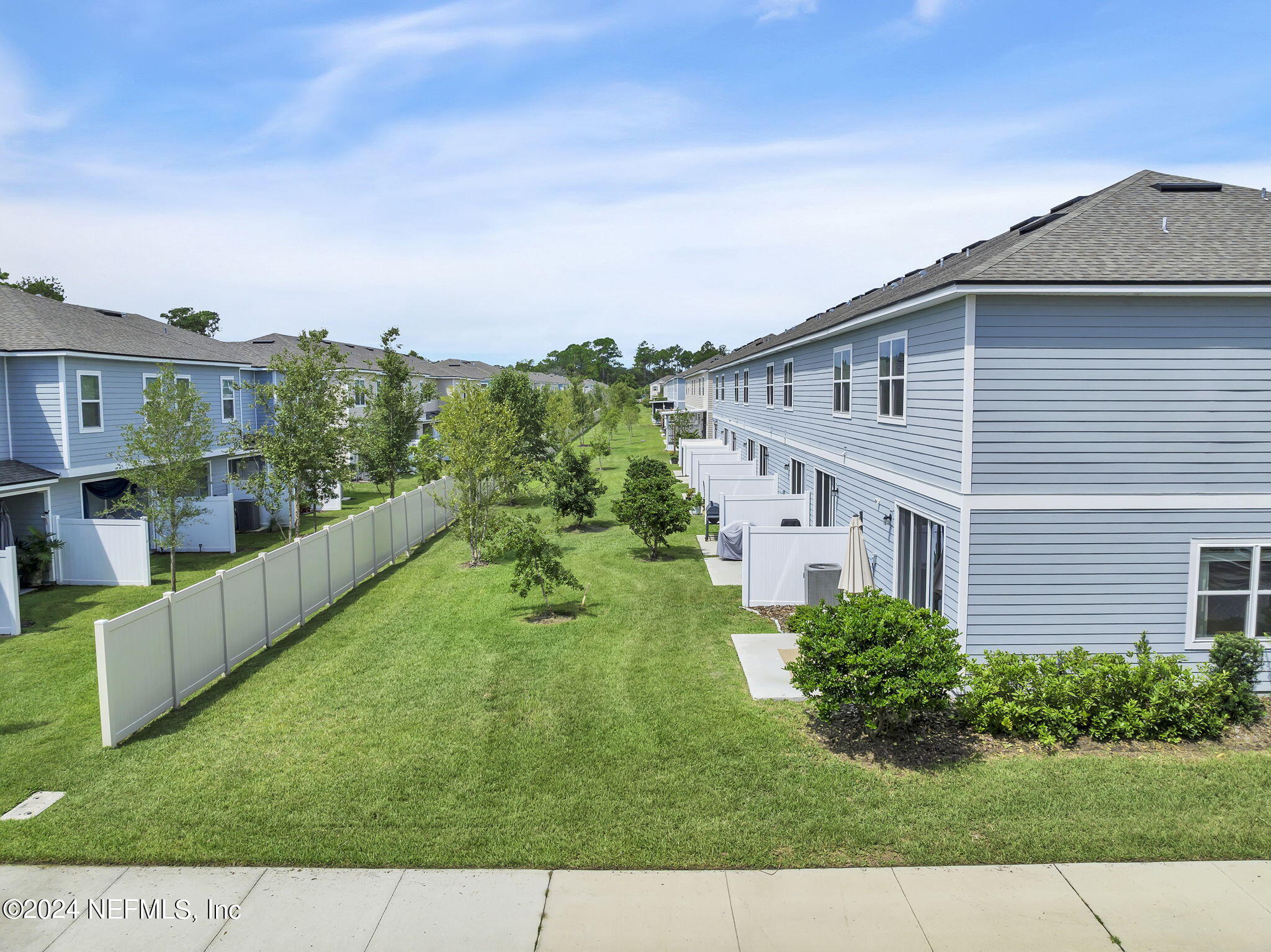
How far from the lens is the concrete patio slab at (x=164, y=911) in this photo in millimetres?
5742

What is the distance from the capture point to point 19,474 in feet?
59.0

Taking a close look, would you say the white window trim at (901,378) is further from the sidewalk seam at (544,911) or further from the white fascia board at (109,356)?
the white fascia board at (109,356)

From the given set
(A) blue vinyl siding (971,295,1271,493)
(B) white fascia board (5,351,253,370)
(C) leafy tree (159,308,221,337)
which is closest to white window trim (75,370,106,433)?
(B) white fascia board (5,351,253,370)

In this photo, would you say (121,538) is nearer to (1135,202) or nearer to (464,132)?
(464,132)

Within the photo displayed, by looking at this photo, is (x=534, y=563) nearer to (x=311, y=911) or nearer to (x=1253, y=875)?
(x=311, y=911)

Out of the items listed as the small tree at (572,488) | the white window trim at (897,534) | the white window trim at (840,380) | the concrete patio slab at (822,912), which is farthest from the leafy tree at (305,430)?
the concrete patio slab at (822,912)

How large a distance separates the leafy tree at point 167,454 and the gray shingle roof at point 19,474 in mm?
1579

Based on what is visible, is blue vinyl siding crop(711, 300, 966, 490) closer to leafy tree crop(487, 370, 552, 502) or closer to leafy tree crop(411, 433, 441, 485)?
leafy tree crop(411, 433, 441, 485)

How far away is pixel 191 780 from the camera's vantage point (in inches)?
326

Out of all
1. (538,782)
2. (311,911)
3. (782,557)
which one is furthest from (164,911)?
(782,557)

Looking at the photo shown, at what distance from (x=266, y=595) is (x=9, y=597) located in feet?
16.6

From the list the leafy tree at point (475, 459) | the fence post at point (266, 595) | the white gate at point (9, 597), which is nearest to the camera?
the fence post at point (266, 595)

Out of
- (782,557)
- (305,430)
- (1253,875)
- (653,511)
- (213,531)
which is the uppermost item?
(305,430)

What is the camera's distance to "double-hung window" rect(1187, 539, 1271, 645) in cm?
1009
